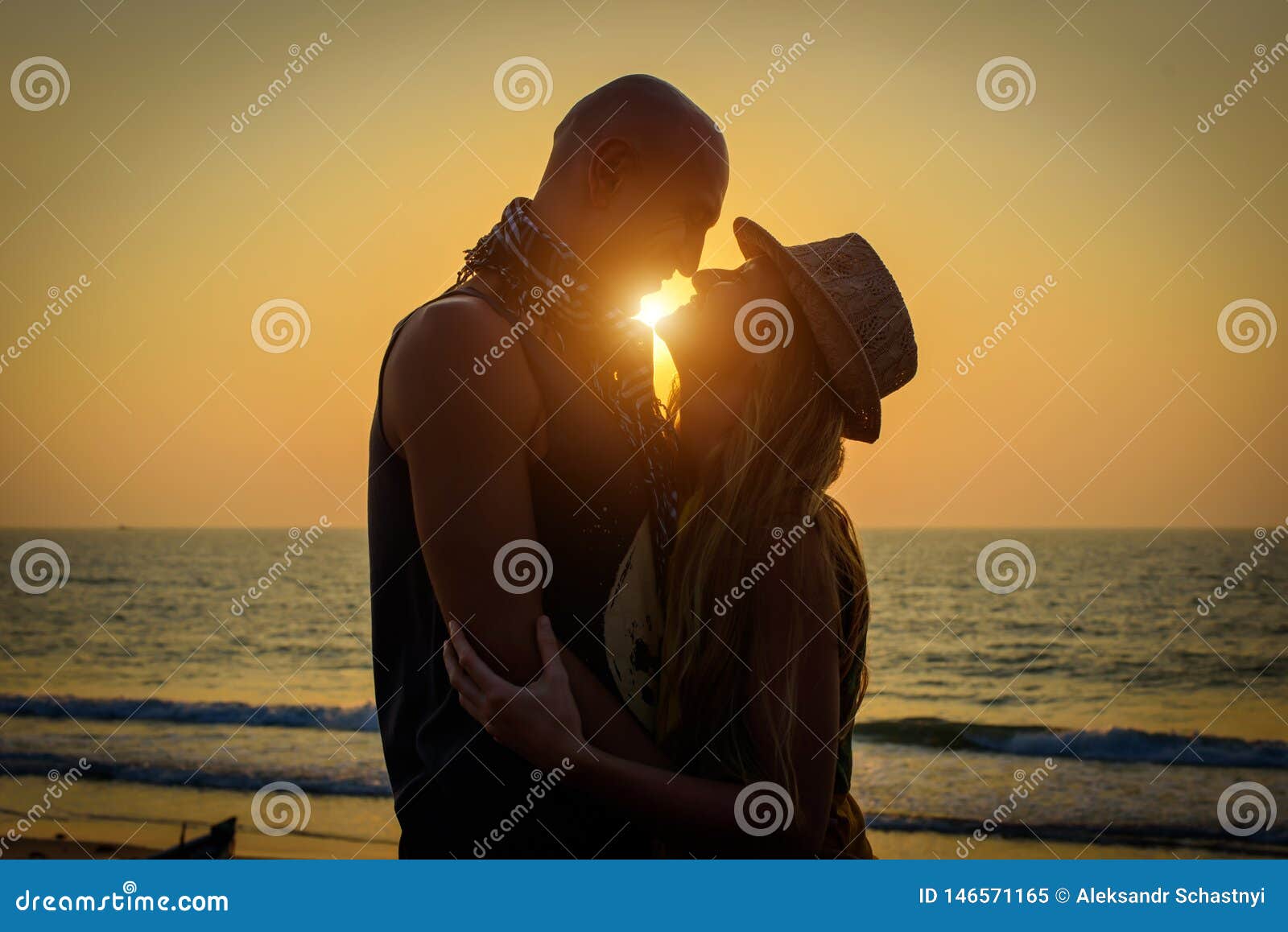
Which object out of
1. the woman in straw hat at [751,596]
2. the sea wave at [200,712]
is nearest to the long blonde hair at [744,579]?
the woman in straw hat at [751,596]

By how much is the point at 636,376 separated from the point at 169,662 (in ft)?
83.6

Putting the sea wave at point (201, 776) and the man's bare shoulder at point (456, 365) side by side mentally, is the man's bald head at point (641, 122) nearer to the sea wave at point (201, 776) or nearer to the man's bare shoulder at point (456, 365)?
the man's bare shoulder at point (456, 365)

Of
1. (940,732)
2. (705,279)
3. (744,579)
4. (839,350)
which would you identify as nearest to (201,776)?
(940,732)

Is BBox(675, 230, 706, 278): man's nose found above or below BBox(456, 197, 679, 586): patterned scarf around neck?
above

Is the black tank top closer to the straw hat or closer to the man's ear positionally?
the man's ear

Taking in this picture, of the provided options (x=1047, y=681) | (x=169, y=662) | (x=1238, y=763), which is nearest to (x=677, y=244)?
(x=1238, y=763)

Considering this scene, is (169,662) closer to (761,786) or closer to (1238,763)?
(1238,763)

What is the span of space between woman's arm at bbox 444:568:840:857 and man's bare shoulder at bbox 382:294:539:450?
44 cm

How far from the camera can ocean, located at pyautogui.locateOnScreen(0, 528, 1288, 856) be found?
12195 mm

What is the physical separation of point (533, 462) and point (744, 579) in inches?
23.6

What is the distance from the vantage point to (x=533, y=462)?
6.42 ft

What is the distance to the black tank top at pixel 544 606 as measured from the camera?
1988 mm

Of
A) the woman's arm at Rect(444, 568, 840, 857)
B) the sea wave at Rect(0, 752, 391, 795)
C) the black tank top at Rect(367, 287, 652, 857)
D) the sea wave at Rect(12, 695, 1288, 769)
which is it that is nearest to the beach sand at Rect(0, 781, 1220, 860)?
the sea wave at Rect(0, 752, 391, 795)

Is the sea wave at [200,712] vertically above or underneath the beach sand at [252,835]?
above
